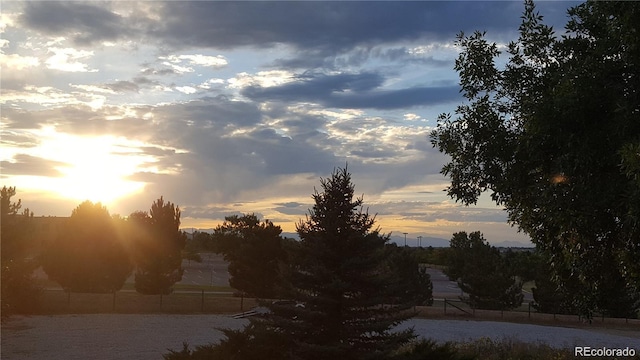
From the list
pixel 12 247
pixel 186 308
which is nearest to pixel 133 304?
pixel 186 308

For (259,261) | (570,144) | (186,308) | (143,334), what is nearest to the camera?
(570,144)

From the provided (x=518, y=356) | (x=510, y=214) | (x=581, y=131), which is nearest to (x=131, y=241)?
(x=518, y=356)

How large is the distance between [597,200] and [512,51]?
546cm

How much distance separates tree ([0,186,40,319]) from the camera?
98.1ft

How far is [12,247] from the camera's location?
30.1 m

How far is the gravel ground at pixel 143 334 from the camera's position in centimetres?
2430

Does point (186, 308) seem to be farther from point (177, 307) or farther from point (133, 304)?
point (133, 304)

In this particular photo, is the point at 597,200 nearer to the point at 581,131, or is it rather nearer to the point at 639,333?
the point at 581,131

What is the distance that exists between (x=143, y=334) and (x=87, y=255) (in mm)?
14606

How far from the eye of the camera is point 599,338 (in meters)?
32.5

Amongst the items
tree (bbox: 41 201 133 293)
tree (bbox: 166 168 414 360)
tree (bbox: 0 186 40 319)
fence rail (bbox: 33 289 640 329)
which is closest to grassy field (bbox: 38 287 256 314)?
fence rail (bbox: 33 289 640 329)

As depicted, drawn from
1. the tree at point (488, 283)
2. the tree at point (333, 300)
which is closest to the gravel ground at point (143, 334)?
the tree at point (488, 283)

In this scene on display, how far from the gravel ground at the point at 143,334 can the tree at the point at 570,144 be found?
998 centimetres

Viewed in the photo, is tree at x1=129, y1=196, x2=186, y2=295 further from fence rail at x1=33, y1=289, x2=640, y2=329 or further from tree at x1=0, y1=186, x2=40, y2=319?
tree at x1=0, y1=186, x2=40, y2=319
